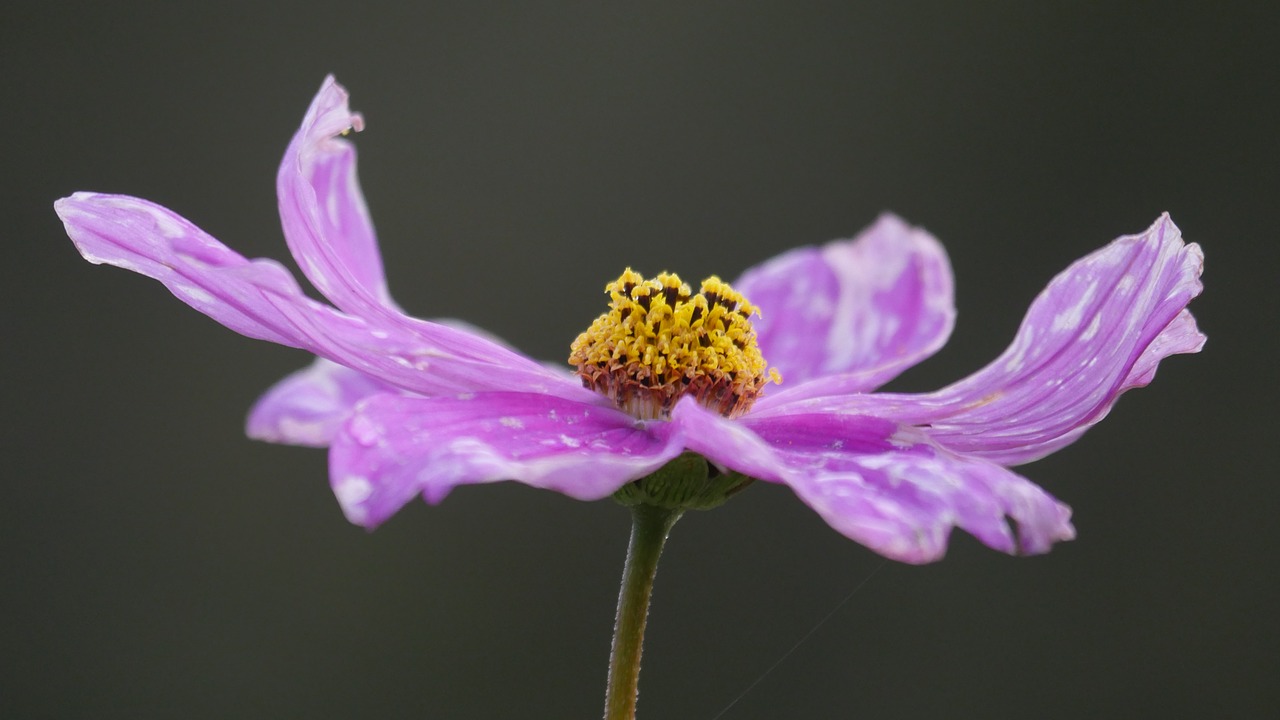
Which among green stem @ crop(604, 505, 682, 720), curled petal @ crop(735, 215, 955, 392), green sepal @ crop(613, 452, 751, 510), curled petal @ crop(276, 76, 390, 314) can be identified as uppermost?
curled petal @ crop(735, 215, 955, 392)

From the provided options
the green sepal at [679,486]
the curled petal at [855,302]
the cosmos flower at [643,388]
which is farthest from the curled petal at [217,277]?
the curled petal at [855,302]

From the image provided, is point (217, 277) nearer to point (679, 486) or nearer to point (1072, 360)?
point (679, 486)

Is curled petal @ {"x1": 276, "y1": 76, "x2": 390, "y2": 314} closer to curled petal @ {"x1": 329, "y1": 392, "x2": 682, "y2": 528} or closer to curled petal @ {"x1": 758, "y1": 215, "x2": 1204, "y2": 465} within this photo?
curled petal @ {"x1": 329, "y1": 392, "x2": 682, "y2": 528}

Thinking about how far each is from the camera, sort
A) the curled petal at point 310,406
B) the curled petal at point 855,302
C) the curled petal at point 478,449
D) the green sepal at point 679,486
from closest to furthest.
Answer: the curled petal at point 478,449, the green sepal at point 679,486, the curled petal at point 310,406, the curled petal at point 855,302

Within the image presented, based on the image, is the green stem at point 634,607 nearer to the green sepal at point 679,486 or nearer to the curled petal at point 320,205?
the green sepal at point 679,486

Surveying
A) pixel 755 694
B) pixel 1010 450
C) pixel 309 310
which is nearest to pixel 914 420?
pixel 1010 450

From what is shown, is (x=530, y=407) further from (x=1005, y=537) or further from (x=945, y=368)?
(x=945, y=368)

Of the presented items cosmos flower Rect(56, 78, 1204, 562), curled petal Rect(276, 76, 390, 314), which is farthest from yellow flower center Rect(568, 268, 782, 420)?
curled petal Rect(276, 76, 390, 314)

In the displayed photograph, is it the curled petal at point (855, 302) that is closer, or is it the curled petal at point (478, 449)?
the curled petal at point (478, 449)

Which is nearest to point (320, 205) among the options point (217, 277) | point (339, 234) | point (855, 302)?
point (339, 234)

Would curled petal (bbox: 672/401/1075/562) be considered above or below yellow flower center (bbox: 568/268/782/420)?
below
